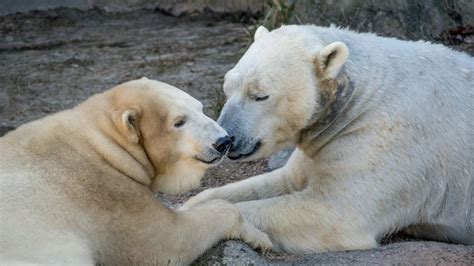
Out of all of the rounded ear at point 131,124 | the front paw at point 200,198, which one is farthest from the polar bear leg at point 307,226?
the rounded ear at point 131,124

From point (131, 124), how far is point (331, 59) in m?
1.04

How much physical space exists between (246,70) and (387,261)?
115 centimetres

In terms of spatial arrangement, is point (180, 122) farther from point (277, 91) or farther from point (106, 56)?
point (106, 56)

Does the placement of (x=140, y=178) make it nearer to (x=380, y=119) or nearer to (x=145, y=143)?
(x=145, y=143)

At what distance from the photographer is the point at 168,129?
441 centimetres

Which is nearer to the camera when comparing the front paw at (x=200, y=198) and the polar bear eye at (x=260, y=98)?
the polar bear eye at (x=260, y=98)

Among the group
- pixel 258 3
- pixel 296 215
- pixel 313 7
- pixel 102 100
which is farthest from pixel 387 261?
pixel 258 3

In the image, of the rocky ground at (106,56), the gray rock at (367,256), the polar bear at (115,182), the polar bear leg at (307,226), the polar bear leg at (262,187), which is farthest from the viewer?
the rocky ground at (106,56)

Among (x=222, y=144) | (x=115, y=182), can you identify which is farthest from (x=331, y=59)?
(x=115, y=182)

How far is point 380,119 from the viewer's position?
191 inches

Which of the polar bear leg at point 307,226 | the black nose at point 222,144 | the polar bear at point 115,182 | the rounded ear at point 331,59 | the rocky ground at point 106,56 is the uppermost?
the rounded ear at point 331,59

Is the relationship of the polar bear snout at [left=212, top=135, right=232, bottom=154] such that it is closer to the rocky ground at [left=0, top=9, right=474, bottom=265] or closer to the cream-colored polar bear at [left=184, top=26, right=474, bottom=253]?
the cream-colored polar bear at [left=184, top=26, right=474, bottom=253]

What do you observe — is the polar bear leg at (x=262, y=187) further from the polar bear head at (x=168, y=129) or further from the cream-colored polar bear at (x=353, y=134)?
the polar bear head at (x=168, y=129)

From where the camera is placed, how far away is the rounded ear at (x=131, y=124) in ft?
14.3
